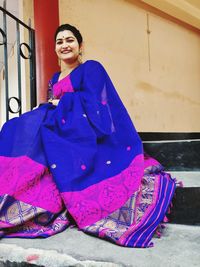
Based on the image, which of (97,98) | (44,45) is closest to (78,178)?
(97,98)

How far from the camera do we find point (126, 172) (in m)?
1.14

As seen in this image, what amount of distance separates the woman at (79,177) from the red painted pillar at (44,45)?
879 mm

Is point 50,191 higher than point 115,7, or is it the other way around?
point 115,7

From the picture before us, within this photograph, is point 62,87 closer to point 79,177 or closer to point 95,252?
point 79,177

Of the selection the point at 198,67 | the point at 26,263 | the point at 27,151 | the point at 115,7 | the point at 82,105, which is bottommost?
the point at 26,263

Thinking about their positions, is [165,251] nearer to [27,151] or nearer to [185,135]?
[27,151]

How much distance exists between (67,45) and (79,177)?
2.55 ft

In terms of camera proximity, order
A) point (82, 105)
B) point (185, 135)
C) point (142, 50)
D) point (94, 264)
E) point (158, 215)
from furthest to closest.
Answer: point (185, 135) → point (142, 50) → point (82, 105) → point (158, 215) → point (94, 264)

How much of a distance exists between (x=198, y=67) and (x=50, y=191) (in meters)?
3.70

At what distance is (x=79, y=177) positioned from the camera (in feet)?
3.62

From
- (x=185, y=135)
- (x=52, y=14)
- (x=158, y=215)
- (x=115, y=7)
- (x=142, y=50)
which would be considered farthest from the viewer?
(x=185, y=135)

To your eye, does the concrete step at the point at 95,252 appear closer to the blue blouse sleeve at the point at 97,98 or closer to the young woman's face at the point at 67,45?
the blue blouse sleeve at the point at 97,98

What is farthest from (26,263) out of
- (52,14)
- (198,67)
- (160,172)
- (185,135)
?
(198,67)

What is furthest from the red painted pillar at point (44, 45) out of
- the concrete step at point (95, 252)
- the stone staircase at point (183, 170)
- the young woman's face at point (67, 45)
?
the concrete step at point (95, 252)
